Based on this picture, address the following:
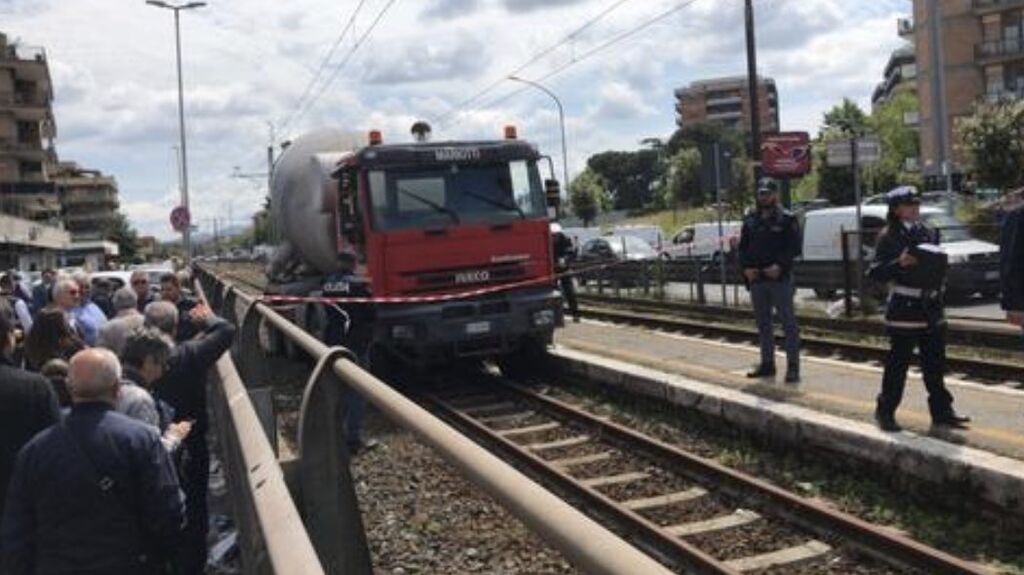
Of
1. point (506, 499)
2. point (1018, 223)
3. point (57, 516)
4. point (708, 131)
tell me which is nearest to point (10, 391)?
point (57, 516)

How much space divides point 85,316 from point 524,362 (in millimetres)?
6699

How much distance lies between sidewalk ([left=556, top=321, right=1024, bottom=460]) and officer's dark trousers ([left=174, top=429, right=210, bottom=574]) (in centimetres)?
482

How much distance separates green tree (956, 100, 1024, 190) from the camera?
4478 centimetres

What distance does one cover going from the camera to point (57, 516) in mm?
3955

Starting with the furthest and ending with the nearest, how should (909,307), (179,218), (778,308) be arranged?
1. (179,218)
2. (778,308)
3. (909,307)

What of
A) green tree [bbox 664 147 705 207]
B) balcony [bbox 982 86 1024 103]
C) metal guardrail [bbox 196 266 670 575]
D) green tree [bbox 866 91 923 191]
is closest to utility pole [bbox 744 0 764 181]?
metal guardrail [bbox 196 266 670 575]

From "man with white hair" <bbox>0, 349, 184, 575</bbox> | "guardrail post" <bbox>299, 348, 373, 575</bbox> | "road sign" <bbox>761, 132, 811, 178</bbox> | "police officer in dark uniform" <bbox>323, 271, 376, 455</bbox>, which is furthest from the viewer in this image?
"road sign" <bbox>761, 132, 811, 178</bbox>

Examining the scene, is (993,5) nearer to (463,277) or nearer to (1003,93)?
(1003,93)

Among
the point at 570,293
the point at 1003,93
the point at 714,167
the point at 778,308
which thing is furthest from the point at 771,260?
the point at 1003,93

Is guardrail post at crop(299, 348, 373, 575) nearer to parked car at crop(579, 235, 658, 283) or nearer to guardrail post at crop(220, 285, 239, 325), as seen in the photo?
guardrail post at crop(220, 285, 239, 325)

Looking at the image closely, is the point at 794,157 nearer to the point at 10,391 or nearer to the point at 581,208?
the point at 10,391

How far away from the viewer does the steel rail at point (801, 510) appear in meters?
6.11

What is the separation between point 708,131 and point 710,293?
113809mm

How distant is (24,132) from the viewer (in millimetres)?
89688
